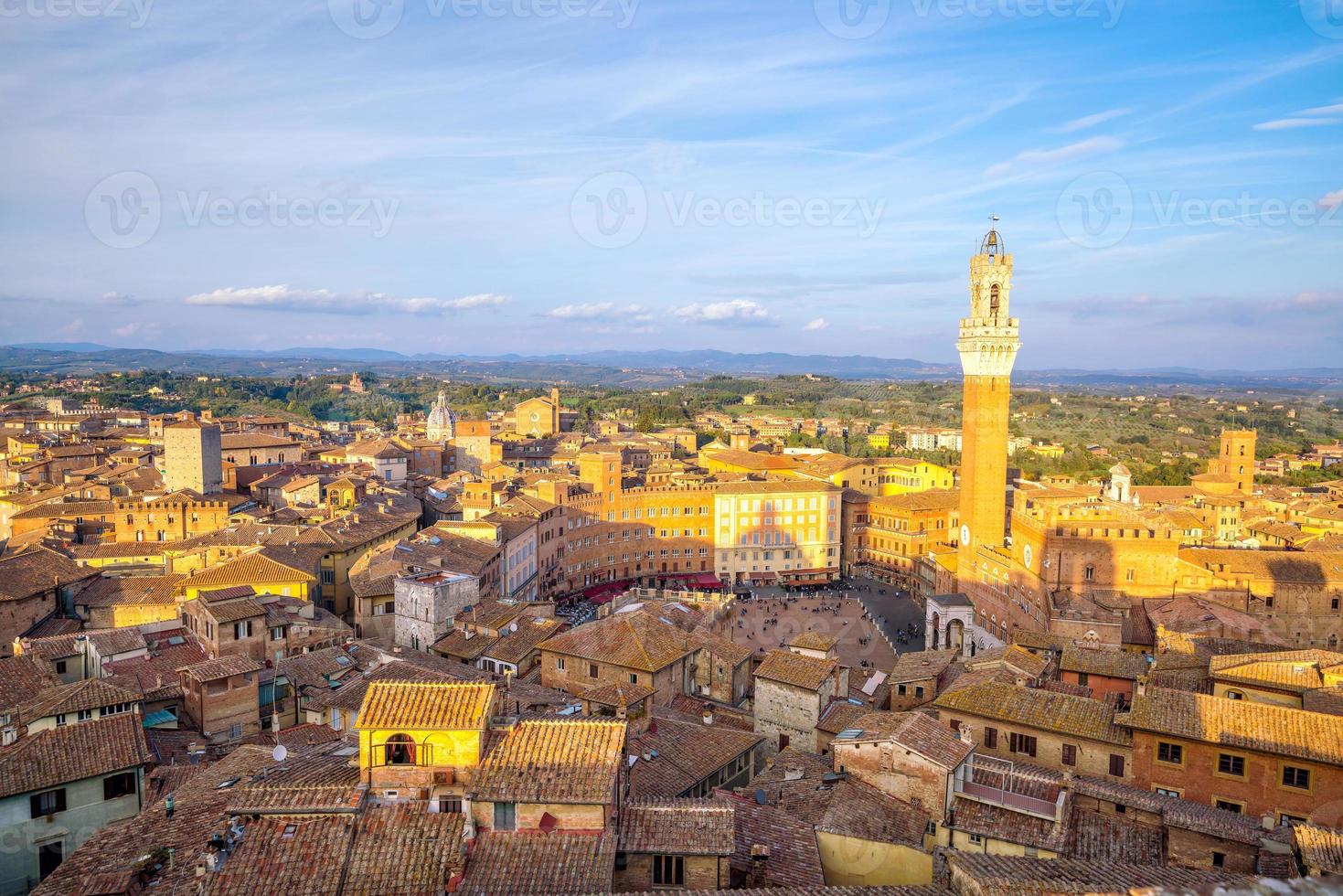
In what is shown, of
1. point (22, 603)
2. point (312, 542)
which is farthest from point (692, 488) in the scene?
point (22, 603)

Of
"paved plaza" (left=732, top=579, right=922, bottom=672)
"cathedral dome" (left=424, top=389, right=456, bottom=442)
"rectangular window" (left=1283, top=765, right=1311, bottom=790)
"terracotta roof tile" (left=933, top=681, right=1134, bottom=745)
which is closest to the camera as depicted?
"rectangular window" (left=1283, top=765, right=1311, bottom=790)

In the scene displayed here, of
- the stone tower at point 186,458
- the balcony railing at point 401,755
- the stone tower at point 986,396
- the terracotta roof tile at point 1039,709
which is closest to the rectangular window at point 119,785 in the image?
the balcony railing at point 401,755

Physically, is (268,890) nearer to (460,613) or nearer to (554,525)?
(460,613)

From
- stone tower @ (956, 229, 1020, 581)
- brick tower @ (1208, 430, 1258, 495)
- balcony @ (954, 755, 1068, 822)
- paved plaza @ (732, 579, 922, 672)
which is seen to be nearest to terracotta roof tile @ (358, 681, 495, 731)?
balcony @ (954, 755, 1068, 822)

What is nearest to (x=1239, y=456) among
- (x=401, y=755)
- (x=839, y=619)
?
(x=839, y=619)

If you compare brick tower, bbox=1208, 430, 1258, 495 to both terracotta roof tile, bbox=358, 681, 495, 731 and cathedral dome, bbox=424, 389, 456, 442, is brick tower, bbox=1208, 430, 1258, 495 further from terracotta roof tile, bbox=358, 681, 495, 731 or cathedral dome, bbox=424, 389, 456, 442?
terracotta roof tile, bbox=358, 681, 495, 731

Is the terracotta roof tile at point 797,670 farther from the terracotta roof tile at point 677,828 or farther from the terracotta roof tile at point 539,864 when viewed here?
the terracotta roof tile at point 539,864
